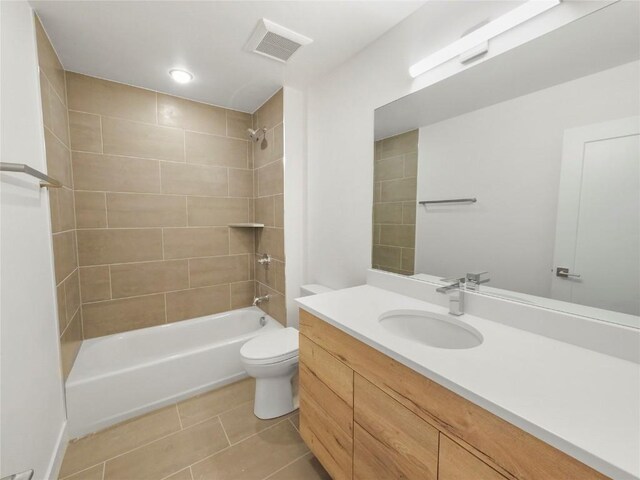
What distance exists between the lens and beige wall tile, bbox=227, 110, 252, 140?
2598mm

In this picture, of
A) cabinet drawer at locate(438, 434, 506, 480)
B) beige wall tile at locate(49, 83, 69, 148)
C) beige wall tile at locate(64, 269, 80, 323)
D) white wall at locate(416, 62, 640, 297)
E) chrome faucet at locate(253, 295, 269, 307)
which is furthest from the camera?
chrome faucet at locate(253, 295, 269, 307)

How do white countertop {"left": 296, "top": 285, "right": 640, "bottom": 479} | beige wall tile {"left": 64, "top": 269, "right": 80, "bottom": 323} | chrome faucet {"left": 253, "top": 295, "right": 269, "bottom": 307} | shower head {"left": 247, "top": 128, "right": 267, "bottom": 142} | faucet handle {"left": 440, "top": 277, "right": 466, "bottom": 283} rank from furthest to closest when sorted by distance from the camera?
chrome faucet {"left": 253, "top": 295, "right": 269, "bottom": 307} < shower head {"left": 247, "top": 128, "right": 267, "bottom": 142} < beige wall tile {"left": 64, "top": 269, "right": 80, "bottom": 323} < faucet handle {"left": 440, "top": 277, "right": 466, "bottom": 283} < white countertop {"left": 296, "top": 285, "right": 640, "bottom": 479}

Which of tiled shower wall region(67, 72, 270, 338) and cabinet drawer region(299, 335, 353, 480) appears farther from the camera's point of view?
tiled shower wall region(67, 72, 270, 338)

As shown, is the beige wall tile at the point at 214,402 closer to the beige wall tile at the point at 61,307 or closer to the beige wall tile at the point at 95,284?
the beige wall tile at the point at 61,307

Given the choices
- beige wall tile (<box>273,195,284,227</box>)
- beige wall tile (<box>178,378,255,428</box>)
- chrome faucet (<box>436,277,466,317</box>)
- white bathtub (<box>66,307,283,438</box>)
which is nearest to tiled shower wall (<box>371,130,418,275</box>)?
chrome faucet (<box>436,277,466,317</box>)

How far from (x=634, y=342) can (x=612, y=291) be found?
158 millimetres

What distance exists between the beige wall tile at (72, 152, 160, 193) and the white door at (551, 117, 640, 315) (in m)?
2.66

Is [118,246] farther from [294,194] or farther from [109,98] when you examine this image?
[294,194]

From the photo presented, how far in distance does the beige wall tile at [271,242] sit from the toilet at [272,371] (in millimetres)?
769

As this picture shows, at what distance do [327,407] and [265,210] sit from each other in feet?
5.92

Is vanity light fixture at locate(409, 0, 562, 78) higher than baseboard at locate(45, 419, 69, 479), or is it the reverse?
vanity light fixture at locate(409, 0, 562, 78)

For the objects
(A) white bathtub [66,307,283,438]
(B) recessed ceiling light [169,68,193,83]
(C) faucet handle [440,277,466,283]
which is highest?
(B) recessed ceiling light [169,68,193,83]

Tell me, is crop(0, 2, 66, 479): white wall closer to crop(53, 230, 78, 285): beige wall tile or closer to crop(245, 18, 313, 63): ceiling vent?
crop(53, 230, 78, 285): beige wall tile

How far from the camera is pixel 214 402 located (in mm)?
1934
